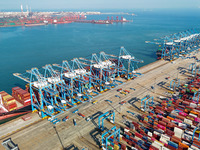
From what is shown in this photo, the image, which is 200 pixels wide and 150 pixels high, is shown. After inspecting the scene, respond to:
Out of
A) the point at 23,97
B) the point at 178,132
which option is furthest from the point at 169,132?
the point at 23,97

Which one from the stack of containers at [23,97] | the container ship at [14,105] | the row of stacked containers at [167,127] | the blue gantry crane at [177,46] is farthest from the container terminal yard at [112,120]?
the blue gantry crane at [177,46]

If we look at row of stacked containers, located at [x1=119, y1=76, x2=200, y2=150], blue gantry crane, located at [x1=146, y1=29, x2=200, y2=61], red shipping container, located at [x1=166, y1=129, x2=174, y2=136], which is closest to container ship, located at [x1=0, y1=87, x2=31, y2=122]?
row of stacked containers, located at [x1=119, y1=76, x2=200, y2=150]

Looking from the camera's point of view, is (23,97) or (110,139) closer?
(110,139)

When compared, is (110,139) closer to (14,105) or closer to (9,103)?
(14,105)

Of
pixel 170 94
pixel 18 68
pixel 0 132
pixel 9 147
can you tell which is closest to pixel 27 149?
pixel 9 147

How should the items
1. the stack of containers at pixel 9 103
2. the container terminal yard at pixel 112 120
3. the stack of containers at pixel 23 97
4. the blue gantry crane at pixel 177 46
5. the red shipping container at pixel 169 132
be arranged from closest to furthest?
the container terminal yard at pixel 112 120 < the red shipping container at pixel 169 132 < the stack of containers at pixel 9 103 < the stack of containers at pixel 23 97 < the blue gantry crane at pixel 177 46

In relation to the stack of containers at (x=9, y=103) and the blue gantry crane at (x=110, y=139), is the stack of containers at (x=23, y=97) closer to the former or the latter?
the stack of containers at (x=9, y=103)

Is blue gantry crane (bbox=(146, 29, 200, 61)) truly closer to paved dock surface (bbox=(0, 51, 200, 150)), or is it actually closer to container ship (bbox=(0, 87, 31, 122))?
paved dock surface (bbox=(0, 51, 200, 150))
